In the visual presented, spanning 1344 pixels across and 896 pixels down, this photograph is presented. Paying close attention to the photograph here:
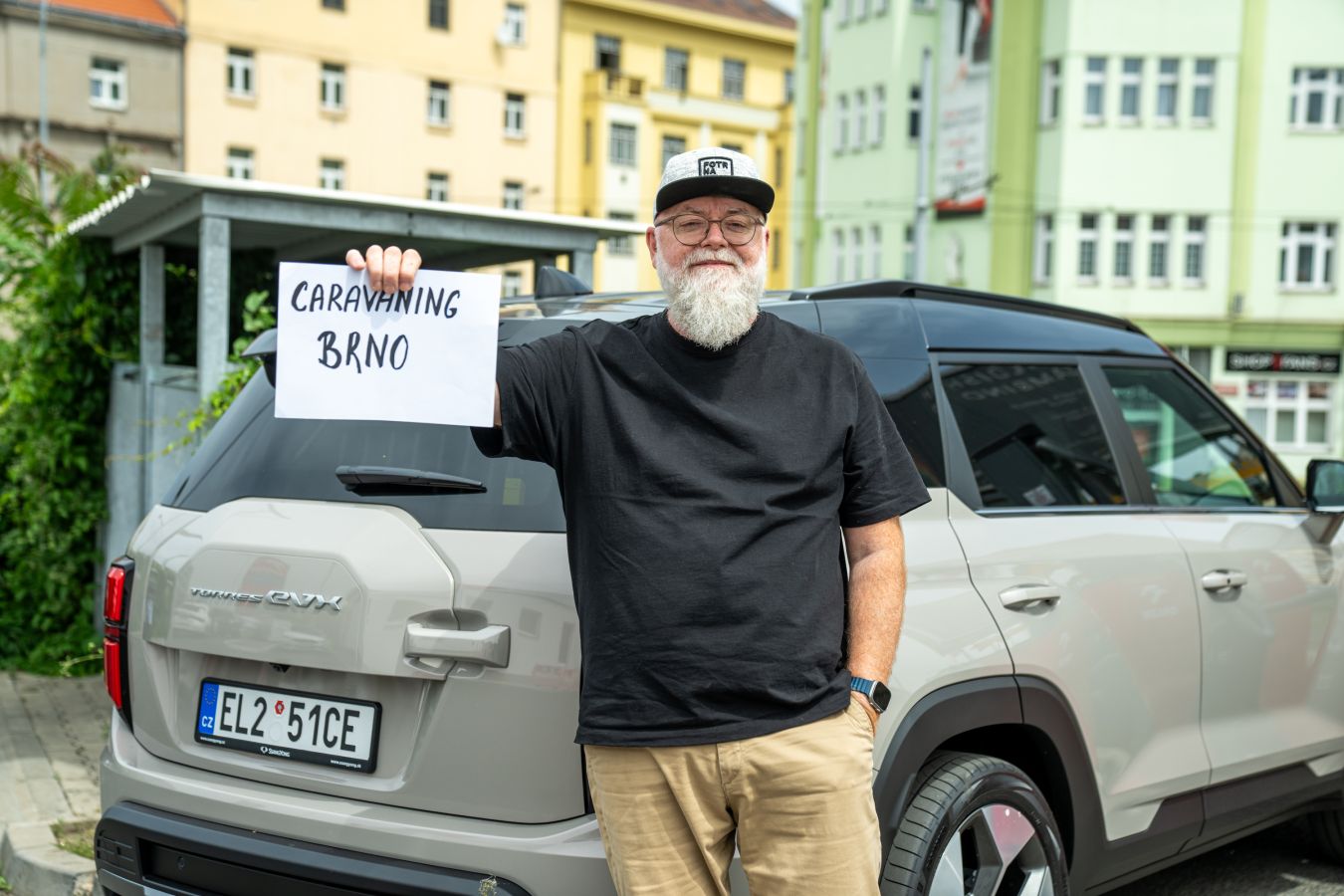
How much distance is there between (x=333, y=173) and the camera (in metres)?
46.9

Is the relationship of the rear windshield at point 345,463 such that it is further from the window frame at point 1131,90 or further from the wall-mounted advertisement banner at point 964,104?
the window frame at point 1131,90

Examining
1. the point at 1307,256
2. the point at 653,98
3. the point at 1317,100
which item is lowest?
the point at 1307,256

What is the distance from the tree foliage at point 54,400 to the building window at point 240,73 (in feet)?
129

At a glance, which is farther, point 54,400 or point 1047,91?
point 1047,91

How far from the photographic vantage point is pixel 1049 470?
3705 millimetres

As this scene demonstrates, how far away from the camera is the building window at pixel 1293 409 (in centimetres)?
3791

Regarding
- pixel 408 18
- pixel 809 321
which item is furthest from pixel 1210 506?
pixel 408 18

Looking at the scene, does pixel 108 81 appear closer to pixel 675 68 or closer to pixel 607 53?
pixel 607 53

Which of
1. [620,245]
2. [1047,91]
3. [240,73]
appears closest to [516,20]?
[620,245]

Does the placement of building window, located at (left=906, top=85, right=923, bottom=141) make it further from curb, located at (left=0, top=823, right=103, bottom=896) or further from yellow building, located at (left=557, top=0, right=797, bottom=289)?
curb, located at (left=0, top=823, right=103, bottom=896)

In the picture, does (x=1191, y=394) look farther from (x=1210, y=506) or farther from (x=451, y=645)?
(x=451, y=645)

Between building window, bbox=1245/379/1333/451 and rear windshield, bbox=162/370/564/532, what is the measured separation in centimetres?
3829

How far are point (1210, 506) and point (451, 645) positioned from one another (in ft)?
8.17

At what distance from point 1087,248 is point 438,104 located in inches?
908
